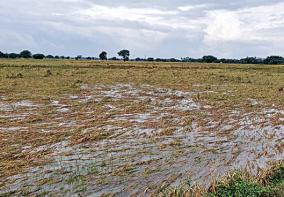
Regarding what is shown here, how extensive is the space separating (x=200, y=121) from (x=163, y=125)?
5.54 ft

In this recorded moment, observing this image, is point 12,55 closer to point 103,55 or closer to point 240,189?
point 103,55

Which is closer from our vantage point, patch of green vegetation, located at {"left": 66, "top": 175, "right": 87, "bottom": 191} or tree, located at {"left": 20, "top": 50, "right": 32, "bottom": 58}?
patch of green vegetation, located at {"left": 66, "top": 175, "right": 87, "bottom": 191}

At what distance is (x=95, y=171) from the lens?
23.9 feet

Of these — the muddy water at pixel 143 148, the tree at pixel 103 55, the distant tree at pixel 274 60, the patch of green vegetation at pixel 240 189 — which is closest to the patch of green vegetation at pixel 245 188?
the patch of green vegetation at pixel 240 189

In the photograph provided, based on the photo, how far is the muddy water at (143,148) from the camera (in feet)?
22.1

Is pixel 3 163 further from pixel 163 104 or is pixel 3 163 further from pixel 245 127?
pixel 163 104

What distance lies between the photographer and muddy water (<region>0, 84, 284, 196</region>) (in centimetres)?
674

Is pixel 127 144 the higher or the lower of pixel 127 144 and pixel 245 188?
the lower

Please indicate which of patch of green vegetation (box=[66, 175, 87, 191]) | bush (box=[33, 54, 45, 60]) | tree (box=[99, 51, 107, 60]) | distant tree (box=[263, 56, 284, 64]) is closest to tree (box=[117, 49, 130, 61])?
tree (box=[99, 51, 107, 60])

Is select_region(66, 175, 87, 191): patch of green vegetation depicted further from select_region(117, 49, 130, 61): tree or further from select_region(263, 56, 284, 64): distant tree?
select_region(117, 49, 130, 61): tree

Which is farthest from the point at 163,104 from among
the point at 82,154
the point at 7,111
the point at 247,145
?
the point at 82,154

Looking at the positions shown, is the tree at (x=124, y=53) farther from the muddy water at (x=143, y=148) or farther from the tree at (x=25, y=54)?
the muddy water at (x=143, y=148)

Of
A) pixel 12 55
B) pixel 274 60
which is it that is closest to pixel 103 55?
pixel 12 55

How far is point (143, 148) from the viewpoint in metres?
9.26
